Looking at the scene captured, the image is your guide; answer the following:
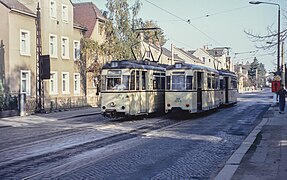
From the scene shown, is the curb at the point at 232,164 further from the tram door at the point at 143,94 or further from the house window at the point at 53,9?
the house window at the point at 53,9

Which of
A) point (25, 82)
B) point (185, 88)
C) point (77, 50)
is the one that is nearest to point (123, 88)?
point (185, 88)

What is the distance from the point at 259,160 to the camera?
1068cm

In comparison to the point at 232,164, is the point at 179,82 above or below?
above

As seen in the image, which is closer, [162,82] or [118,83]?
[118,83]

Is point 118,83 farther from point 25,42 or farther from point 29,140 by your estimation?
point 25,42

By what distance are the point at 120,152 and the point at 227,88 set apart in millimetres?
25237

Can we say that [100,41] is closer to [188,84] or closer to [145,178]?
[188,84]

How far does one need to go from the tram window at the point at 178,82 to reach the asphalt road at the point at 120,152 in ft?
18.2

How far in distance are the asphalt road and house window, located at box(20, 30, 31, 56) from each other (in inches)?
670

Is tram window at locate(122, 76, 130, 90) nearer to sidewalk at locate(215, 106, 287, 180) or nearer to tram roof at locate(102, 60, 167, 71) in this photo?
tram roof at locate(102, 60, 167, 71)

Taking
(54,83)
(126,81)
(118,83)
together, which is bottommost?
(118,83)

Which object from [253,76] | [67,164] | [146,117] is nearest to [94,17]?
[146,117]

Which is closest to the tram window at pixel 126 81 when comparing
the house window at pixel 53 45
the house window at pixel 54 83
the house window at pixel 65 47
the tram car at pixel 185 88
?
the tram car at pixel 185 88

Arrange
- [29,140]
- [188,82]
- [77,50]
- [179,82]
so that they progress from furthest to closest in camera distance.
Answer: [77,50] → [179,82] → [188,82] → [29,140]
